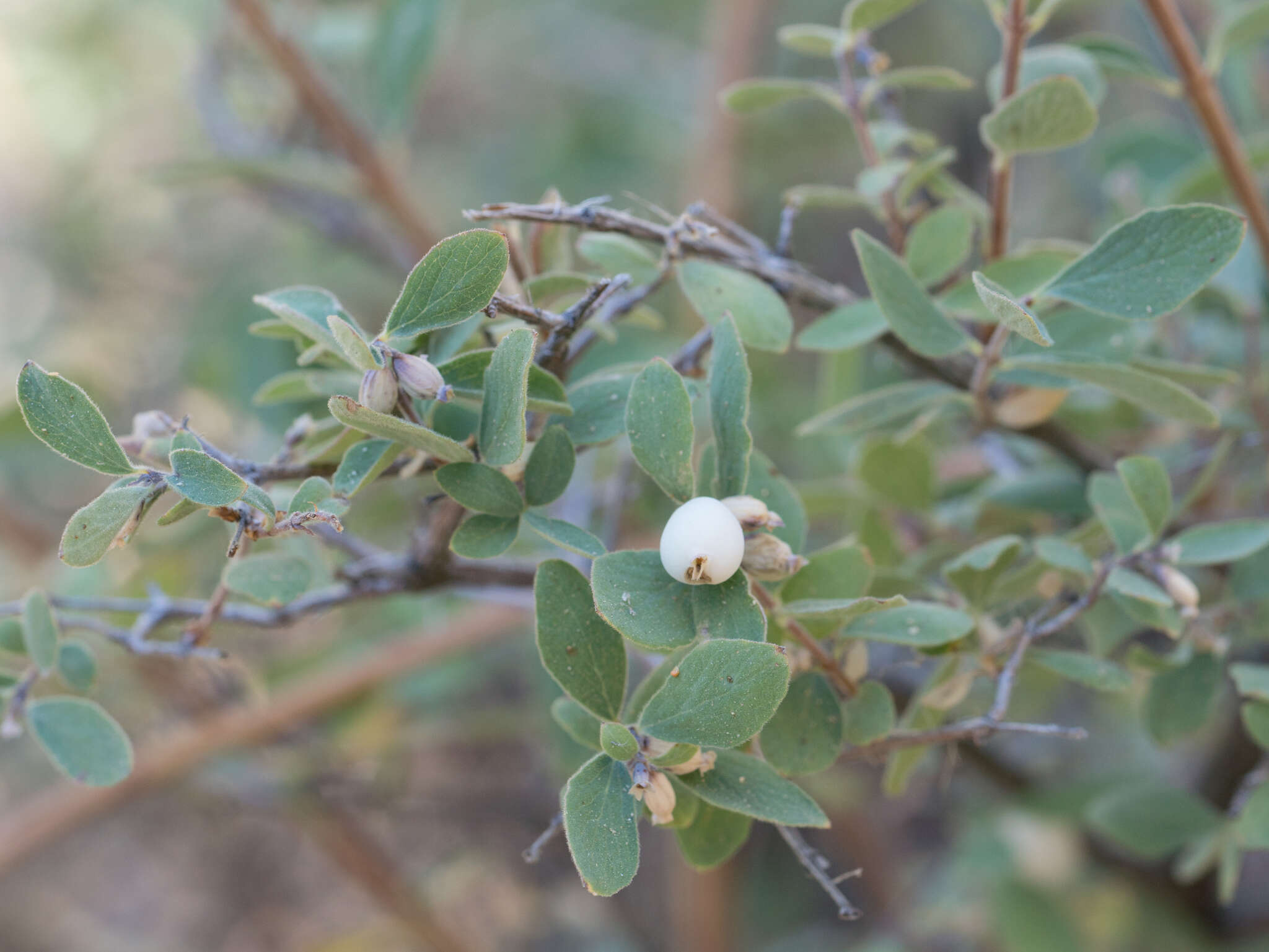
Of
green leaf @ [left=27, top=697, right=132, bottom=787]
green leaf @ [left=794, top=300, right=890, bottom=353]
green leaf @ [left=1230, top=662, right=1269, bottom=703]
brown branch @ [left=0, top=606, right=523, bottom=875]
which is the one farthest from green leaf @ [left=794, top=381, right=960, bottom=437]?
brown branch @ [left=0, top=606, right=523, bottom=875]

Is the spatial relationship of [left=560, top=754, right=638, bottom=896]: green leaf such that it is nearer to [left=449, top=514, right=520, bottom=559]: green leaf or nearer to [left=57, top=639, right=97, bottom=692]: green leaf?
[left=449, top=514, right=520, bottom=559]: green leaf

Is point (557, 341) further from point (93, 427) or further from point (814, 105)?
point (814, 105)

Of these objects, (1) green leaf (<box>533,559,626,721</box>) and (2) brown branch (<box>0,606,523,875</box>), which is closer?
(1) green leaf (<box>533,559,626,721</box>)

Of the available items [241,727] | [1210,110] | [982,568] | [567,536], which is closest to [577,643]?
[567,536]

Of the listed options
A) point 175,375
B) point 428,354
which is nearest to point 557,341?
point 428,354

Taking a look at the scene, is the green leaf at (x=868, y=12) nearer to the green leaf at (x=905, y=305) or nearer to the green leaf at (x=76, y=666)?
the green leaf at (x=905, y=305)

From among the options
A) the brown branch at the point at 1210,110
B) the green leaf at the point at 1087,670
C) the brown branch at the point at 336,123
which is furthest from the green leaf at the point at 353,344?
the brown branch at the point at 336,123
